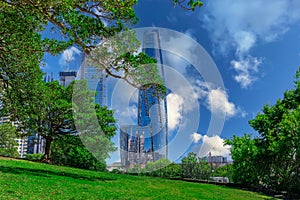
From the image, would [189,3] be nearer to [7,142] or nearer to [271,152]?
[271,152]

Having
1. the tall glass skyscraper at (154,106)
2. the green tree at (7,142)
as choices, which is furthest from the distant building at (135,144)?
the green tree at (7,142)

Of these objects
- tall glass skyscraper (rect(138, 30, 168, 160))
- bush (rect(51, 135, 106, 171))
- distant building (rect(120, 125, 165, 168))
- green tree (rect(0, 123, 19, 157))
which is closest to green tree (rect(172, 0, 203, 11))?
tall glass skyscraper (rect(138, 30, 168, 160))

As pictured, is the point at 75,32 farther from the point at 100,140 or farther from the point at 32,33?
the point at 100,140

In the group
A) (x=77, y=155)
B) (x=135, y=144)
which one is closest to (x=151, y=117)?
(x=135, y=144)

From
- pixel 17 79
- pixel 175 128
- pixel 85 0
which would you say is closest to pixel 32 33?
pixel 17 79

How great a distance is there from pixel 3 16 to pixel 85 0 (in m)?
4.73

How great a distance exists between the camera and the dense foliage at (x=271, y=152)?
2082cm

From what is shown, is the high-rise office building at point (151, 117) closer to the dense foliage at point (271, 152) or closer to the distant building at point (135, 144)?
the distant building at point (135, 144)

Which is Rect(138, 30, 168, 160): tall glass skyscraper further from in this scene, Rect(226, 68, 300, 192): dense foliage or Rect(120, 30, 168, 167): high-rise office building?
Rect(226, 68, 300, 192): dense foliage

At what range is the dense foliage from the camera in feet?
68.3

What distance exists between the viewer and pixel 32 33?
11.4m

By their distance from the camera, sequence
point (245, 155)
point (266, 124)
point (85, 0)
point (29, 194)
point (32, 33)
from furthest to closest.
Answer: point (266, 124) → point (245, 155) → point (32, 33) → point (29, 194) → point (85, 0)

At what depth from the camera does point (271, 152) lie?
2216 cm

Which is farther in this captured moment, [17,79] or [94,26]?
[17,79]
